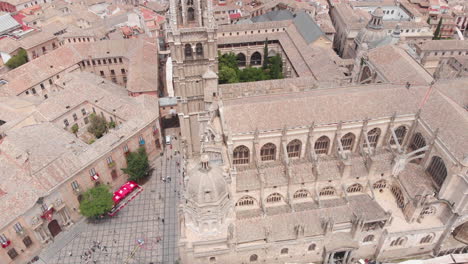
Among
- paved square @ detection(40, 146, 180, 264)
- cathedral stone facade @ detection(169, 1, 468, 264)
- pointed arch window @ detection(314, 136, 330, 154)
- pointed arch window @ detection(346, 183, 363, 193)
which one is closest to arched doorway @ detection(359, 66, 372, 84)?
cathedral stone facade @ detection(169, 1, 468, 264)

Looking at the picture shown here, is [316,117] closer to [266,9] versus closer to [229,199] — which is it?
[229,199]

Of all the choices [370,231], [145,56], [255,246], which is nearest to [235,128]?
[255,246]

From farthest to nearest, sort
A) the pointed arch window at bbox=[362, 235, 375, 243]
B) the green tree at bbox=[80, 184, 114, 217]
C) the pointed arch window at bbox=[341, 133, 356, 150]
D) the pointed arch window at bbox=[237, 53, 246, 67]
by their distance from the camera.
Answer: the pointed arch window at bbox=[237, 53, 246, 67]
the green tree at bbox=[80, 184, 114, 217]
the pointed arch window at bbox=[341, 133, 356, 150]
the pointed arch window at bbox=[362, 235, 375, 243]

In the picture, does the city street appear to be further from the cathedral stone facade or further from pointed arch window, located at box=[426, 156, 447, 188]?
pointed arch window, located at box=[426, 156, 447, 188]

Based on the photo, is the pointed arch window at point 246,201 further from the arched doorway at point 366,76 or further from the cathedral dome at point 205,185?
the arched doorway at point 366,76

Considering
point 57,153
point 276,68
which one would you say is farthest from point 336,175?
point 57,153

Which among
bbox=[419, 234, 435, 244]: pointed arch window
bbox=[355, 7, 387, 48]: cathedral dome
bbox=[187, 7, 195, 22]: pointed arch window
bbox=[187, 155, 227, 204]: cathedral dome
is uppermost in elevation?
bbox=[187, 7, 195, 22]: pointed arch window
